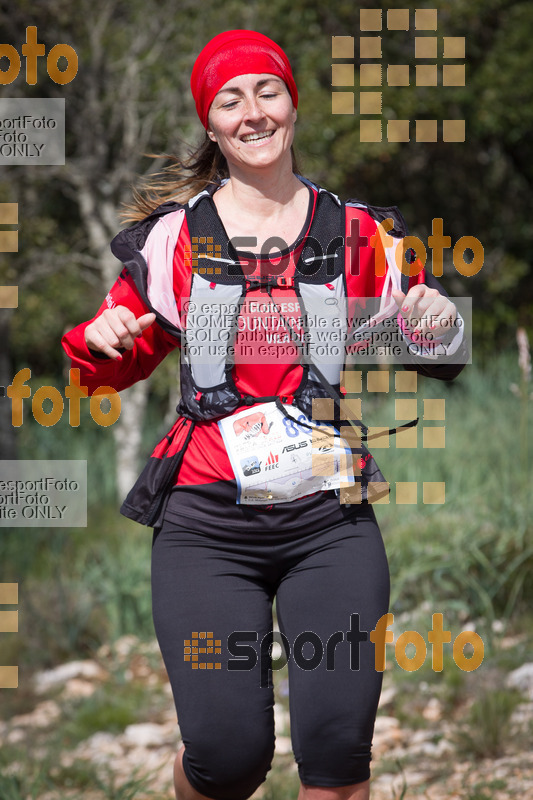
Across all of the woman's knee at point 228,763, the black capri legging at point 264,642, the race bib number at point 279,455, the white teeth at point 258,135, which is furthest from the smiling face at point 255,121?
the woman's knee at point 228,763

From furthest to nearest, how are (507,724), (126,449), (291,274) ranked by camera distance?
(126,449), (507,724), (291,274)

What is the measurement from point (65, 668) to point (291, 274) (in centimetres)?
309

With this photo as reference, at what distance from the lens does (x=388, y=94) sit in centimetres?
796

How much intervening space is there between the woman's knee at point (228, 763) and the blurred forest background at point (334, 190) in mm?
936

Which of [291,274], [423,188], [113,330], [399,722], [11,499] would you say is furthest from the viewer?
[423,188]

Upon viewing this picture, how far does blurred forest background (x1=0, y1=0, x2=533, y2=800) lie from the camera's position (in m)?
4.40

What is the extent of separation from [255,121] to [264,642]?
120 centimetres

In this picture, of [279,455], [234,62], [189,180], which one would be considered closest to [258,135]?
[234,62]

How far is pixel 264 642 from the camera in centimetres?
218

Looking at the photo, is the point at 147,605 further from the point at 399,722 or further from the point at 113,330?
the point at 113,330

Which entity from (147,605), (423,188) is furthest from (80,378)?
(423,188)

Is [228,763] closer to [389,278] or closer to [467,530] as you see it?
[389,278]

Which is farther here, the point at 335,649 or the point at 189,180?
the point at 189,180

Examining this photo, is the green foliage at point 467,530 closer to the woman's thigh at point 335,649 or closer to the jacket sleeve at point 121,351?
the woman's thigh at point 335,649
